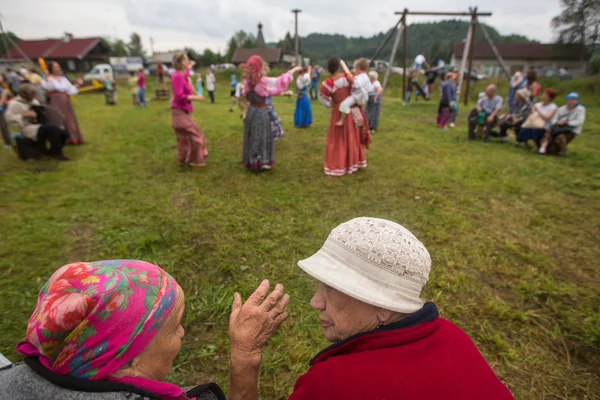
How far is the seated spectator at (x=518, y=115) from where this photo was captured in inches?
341

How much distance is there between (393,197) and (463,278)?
6.94 ft

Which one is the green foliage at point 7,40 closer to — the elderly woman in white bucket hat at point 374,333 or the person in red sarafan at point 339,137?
the person in red sarafan at point 339,137

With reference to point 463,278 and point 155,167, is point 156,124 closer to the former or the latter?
point 155,167

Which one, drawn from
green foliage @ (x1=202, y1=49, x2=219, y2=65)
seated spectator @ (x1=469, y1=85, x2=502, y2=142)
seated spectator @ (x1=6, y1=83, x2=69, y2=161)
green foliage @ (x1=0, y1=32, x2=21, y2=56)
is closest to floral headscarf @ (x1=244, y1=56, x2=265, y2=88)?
seated spectator @ (x1=6, y1=83, x2=69, y2=161)

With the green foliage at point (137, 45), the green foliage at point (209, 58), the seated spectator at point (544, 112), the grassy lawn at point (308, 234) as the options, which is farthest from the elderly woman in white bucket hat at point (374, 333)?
the green foliage at point (137, 45)

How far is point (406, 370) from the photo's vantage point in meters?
0.96

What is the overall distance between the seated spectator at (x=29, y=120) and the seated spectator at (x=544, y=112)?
36.4ft

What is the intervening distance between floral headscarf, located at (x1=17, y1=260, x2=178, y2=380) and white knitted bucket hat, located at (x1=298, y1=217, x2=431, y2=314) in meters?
0.60

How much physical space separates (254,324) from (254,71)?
5.11 metres

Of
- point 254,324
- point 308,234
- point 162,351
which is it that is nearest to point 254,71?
point 308,234

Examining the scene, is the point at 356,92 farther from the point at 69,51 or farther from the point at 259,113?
the point at 69,51

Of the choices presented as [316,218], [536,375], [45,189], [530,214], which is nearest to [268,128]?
[316,218]

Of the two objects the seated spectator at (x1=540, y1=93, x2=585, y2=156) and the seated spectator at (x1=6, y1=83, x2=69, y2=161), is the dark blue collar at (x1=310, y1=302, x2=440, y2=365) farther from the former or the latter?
the seated spectator at (x1=540, y1=93, x2=585, y2=156)

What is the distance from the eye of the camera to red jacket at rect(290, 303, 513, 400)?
94 cm
